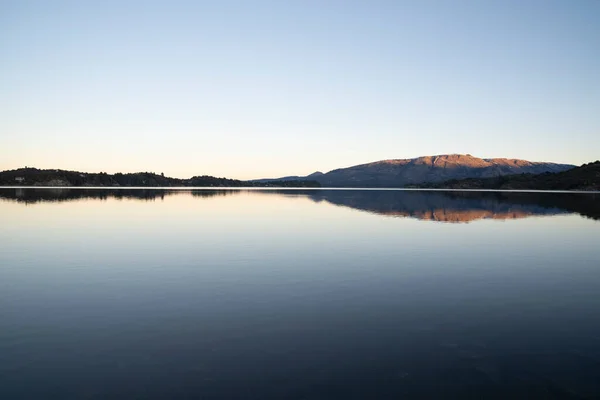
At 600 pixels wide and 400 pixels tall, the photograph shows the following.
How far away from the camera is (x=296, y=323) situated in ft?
46.0

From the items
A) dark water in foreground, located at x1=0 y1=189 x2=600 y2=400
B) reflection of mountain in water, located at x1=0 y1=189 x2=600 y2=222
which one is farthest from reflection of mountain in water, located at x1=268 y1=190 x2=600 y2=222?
dark water in foreground, located at x1=0 y1=189 x2=600 y2=400

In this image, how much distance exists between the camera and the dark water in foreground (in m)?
9.89

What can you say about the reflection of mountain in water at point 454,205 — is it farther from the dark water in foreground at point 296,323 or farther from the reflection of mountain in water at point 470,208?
the dark water in foreground at point 296,323

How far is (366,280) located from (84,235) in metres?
27.7

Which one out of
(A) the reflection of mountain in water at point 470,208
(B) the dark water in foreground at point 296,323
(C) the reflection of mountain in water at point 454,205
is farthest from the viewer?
(C) the reflection of mountain in water at point 454,205

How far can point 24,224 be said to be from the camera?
44375 mm

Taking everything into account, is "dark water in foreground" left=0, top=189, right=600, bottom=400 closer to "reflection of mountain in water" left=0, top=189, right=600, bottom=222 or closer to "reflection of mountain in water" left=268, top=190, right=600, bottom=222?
"reflection of mountain in water" left=268, top=190, right=600, bottom=222

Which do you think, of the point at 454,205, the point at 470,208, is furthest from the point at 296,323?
the point at 454,205

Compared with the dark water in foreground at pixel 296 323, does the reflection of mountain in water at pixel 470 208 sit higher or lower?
lower

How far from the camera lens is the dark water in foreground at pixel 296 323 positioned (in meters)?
9.89

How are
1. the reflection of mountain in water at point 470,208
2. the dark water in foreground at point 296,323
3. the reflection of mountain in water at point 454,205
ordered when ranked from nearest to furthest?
1. the dark water in foreground at point 296,323
2. the reflection of mountain in water at point 470,208
3. the reflection of mountain in water at point 454,205

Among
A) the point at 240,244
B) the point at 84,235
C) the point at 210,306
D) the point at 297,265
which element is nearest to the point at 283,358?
the point at 210,306

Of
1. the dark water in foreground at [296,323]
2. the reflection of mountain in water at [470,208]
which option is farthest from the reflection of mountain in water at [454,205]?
the dark water in foreground at [296,323]

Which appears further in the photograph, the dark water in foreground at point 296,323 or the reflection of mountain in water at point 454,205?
the reflection of mountain in water at point 454,205
